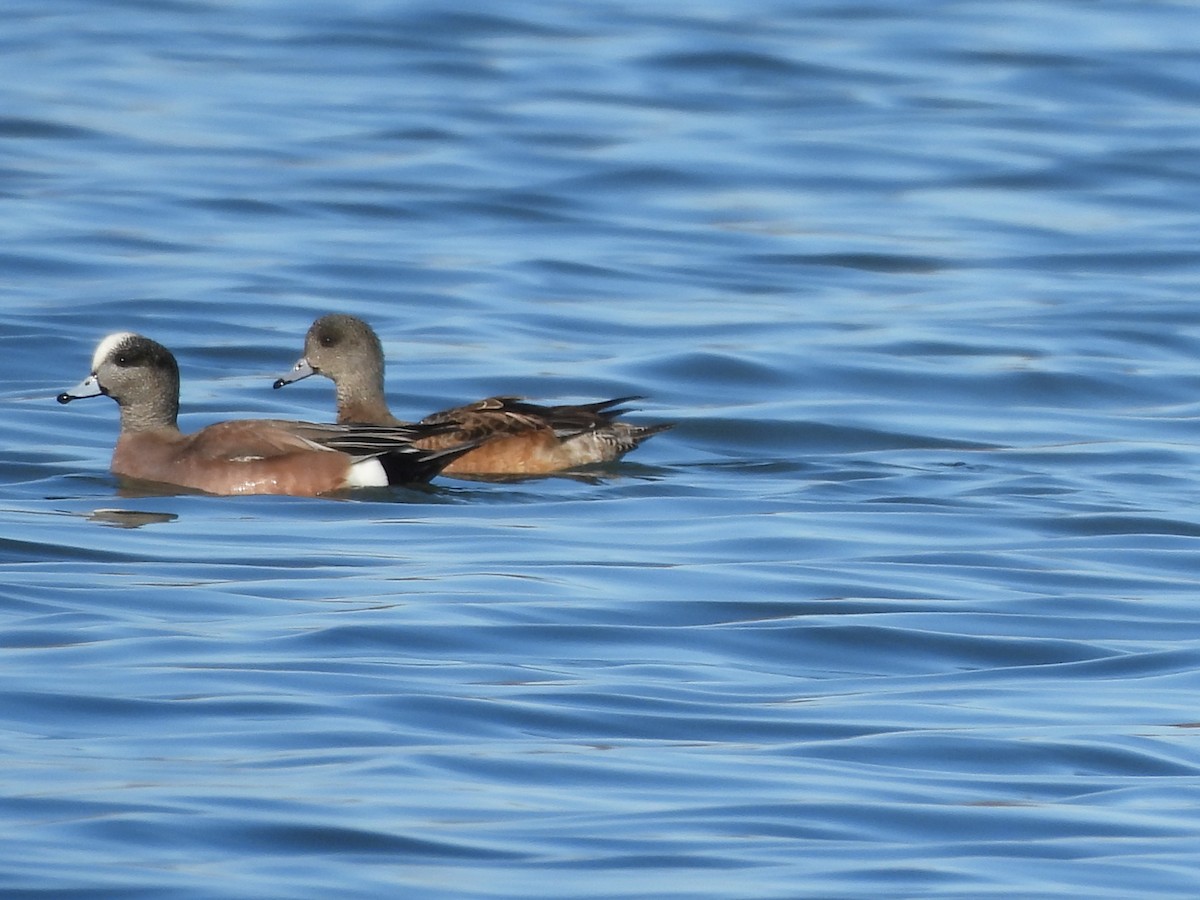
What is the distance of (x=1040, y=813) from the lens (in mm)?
5848

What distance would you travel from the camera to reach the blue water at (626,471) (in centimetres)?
568

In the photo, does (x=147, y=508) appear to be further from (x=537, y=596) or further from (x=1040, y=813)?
(x=1040, y=813)

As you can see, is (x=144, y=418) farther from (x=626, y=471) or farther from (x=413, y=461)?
(x=626, y=471)

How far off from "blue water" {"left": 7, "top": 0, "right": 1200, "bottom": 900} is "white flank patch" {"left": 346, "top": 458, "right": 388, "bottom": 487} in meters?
0.09

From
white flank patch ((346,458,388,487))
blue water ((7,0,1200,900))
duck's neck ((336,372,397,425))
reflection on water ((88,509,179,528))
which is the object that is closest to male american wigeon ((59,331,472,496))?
white flank patch ((346,458,388,487))

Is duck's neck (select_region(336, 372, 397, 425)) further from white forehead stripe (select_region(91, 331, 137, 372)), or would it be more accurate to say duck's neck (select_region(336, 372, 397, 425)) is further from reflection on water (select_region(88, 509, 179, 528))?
reflection on water (select_region(88, 509, 179, 528))

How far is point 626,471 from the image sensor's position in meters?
11.0

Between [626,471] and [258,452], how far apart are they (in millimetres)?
1588

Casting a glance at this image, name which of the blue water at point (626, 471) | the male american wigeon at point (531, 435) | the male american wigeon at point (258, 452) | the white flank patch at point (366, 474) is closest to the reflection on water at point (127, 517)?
the blue water at point (626, 471)

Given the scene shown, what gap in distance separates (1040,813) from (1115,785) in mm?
359

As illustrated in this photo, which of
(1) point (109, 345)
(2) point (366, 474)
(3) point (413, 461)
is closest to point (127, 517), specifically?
(2) point (366, 474)

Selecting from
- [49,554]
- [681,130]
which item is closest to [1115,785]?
[49,554]

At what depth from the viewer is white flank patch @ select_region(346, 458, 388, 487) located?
10406 millimetres

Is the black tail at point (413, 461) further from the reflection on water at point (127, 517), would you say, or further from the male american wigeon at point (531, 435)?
the reflection on water at point (127, 517)
